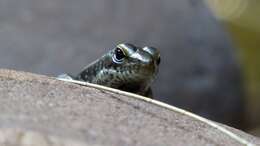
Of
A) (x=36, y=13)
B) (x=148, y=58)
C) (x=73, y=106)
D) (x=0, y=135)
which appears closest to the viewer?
(x=0, y=135)

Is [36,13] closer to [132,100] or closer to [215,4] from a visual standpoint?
[215,4]

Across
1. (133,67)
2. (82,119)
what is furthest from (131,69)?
(82,119)

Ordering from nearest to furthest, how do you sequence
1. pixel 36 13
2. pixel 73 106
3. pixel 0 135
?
pixel 0 135
pixel 73 106
pixel 36 13

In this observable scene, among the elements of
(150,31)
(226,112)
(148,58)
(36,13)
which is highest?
(36,13)

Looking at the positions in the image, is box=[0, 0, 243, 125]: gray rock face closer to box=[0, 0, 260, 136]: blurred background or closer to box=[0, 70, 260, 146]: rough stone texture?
box=[0, 0, 260, 136]: blurred background

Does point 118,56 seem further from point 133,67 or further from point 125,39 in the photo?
point 125,39

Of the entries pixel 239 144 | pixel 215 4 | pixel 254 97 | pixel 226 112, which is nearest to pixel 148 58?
pixel 239 144

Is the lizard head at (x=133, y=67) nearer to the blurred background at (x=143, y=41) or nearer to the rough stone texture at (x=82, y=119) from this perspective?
the rough stone texture at (x=82, y=119)
